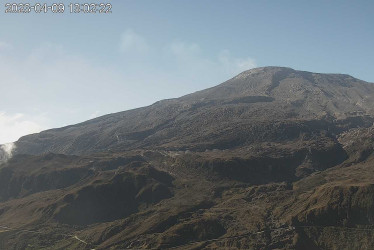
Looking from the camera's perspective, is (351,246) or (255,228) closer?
(351,246)

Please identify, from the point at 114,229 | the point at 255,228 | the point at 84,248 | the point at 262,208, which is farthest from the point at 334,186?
the point at 84,248

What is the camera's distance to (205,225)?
177 m

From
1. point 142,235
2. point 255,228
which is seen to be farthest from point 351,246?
point 142,235

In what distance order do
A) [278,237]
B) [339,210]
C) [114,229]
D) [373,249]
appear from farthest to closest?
[114,229] → [339,210] → [278,237] → [373,249]

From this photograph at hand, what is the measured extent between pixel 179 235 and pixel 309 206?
63.6 meters

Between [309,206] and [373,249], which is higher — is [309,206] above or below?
above

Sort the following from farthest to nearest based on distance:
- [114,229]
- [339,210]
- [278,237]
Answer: [114,229] → [339,210] → [278,237]

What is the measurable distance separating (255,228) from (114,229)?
221 ft

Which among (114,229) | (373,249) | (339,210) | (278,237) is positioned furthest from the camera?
(114,229)

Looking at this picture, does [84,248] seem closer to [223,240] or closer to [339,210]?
[223,240]

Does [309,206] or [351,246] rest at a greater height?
[309,206]

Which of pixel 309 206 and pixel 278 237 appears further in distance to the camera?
pixel 309 206

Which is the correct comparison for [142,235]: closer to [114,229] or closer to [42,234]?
[114,229]

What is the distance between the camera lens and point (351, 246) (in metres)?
155
